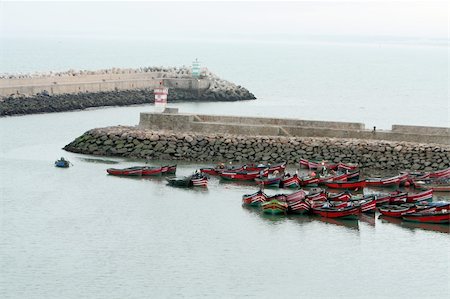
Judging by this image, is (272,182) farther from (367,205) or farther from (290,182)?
(367,205)

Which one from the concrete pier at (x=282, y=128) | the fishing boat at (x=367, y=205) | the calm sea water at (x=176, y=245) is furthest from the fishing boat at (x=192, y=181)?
the concrete pier at (x=282, y=128)

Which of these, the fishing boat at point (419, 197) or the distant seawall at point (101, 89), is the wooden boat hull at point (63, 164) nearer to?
the fishing boat at point (419, 197)

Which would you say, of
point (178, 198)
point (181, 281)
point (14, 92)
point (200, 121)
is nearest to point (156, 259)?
point (181, 281)

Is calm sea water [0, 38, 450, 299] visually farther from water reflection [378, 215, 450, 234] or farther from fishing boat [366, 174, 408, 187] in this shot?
fishing boat [366, 174, 408, 187]

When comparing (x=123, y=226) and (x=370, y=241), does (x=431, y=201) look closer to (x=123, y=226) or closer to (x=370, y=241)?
(x=370, y=241)

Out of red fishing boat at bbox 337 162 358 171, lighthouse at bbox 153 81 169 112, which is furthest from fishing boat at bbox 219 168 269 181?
lighthouse at bbox 153 81 169 112
